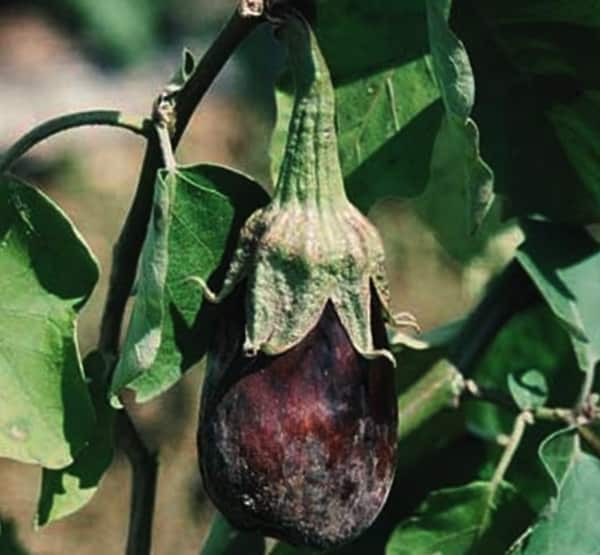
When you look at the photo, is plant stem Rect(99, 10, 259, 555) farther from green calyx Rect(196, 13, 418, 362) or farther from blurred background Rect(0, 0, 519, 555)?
blurred background Rect(0, 0, 519, 555)

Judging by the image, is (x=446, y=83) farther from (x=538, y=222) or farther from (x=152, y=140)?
(x=538, y=222)

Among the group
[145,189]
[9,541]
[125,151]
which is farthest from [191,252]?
[125,151]

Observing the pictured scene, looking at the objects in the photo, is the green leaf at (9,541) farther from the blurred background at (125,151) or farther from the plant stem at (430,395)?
the blurred background at (125,151)

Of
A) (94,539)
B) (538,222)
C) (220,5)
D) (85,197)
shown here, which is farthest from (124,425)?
(220,5)

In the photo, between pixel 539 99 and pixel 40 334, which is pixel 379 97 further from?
pixel 40 334

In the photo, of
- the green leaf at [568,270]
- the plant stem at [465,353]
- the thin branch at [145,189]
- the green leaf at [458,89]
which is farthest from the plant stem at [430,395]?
the green leaf at [458,89]

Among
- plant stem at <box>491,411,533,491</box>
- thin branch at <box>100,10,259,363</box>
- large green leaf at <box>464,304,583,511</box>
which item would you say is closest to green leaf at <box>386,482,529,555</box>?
plant stem at <box>491,411,533,491</box>
